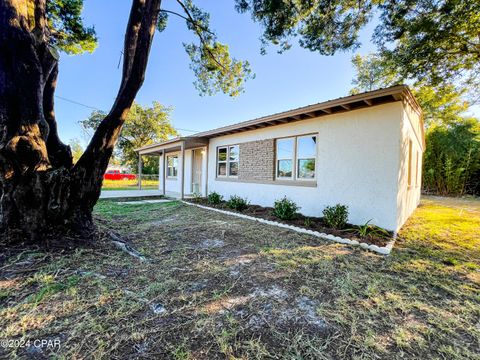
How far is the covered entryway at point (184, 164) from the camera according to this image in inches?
410

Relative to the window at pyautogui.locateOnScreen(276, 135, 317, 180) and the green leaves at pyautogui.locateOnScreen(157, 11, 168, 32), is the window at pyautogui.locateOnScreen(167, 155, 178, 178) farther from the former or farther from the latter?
the window at pyautogui.locateOnScreen(276, 135, 317, 180)

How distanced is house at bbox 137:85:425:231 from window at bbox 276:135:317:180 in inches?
1.2

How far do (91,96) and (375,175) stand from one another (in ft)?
107

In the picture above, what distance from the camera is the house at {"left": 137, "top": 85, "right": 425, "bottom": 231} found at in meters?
4.84

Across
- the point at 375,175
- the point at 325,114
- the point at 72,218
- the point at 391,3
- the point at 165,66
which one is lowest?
the point at 72,218

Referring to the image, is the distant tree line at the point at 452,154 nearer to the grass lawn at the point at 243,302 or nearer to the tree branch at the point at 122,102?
the tree branch at the point at 122,102

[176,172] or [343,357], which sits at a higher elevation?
[176,172]

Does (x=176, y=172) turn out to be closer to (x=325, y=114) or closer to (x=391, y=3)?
(x=325, y=114)

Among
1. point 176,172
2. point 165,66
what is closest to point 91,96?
point 165,66

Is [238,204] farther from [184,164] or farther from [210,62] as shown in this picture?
[184,164]

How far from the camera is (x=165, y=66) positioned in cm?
1464

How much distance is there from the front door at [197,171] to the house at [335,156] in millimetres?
2796

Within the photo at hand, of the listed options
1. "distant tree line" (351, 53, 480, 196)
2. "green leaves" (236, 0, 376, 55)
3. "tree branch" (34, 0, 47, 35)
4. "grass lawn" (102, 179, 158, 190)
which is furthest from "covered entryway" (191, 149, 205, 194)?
"distant tree line" (351, 53, 480, 196)

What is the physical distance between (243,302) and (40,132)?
3.81 m
